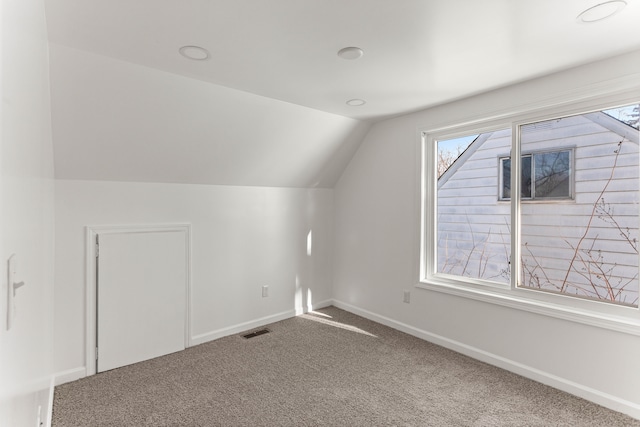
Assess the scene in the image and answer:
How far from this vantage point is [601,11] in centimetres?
167

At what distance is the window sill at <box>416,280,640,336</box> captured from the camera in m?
2.19

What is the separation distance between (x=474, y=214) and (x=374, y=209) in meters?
1.11

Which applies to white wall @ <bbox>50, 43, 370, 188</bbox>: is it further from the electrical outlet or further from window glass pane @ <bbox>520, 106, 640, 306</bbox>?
window glass pane @ <bbox>520, 106, 640, 306</bbox>

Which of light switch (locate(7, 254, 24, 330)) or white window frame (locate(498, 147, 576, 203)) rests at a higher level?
white window frame (locate(498, 147, 576, 203))

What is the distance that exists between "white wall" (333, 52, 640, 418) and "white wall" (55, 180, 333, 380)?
411mm

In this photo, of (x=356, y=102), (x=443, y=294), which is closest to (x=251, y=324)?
(x=443, y=294)

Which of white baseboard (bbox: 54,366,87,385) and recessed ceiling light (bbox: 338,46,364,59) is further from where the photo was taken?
white baseboard (bbox: 54,366,87,385)

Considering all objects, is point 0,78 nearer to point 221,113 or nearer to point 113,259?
point 221,113

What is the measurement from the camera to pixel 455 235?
3.27 meters

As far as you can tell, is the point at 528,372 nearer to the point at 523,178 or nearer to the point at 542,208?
the point at 542,208

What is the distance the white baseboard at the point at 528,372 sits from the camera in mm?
2168

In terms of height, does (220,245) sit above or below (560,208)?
below

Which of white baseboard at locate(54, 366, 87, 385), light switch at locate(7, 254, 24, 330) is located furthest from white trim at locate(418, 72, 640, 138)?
white baseboard at locate(54, 366, 87, 385)

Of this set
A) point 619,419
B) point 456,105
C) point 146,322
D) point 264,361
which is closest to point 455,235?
point 456,105
